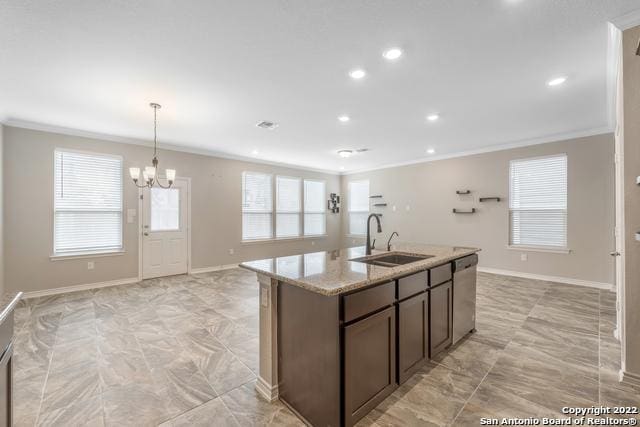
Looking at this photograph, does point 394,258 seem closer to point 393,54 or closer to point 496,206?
point 393,54

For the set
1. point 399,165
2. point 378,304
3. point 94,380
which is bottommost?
point 94,380

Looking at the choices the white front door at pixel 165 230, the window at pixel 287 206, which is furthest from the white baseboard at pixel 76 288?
the window at pixel 287 206

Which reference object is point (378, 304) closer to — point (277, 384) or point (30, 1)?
point (277, 384)

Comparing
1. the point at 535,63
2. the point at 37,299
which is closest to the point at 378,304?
the point at 535,63

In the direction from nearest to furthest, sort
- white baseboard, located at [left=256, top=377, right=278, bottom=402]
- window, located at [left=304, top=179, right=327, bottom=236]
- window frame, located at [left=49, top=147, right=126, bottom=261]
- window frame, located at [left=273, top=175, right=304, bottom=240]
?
white baseboard, located at [left=256, top=377, right=278, bottom=402] → window frame, located at [left=49, top=147, right=126, bottom=261] → window frame, located at [left=273, top=175, right=304, bottom=240] → window, located at [left=304, top=179, right=327, bottom=236]

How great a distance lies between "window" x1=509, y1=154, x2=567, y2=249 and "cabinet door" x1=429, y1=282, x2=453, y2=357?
3999mm

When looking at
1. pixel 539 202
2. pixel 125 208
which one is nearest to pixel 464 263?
pixel 539 202

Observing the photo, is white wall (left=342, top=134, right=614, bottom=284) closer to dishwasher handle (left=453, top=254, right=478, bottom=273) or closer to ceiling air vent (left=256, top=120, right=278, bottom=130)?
dishwasher handle (left=453, top=254, right=478, bottom=273)

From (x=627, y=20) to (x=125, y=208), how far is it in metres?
6.71

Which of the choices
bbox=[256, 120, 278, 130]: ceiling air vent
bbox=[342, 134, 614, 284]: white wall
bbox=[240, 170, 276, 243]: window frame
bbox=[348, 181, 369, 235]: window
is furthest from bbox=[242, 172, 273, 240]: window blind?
bbox=[342, 134, 614, 284]: white wall

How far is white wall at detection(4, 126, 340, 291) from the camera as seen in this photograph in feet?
14.0

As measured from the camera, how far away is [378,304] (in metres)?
1.82

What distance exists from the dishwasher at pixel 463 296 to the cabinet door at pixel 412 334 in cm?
57

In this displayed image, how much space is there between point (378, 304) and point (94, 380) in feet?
7.64
